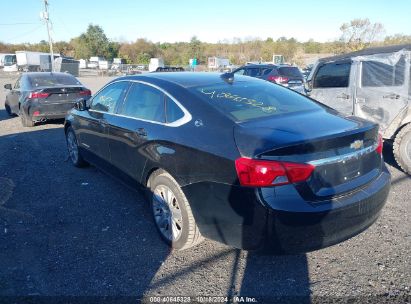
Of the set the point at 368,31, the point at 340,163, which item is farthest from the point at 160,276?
the point at 368,31

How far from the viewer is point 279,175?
239 centimetres

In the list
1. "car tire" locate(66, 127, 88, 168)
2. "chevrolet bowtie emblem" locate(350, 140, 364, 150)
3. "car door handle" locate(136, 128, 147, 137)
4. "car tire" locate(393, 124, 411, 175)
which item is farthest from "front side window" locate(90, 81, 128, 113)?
"car tire" locate(393, 124, 411, 175)

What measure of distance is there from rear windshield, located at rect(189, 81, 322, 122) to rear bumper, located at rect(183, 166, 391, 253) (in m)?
0.72

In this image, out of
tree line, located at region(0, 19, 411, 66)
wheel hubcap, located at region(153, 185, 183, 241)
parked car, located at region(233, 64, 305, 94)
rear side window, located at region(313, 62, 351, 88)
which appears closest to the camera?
wheel hubcap, located at region(153, 185, 183, 241)

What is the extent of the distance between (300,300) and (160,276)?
1153 mm

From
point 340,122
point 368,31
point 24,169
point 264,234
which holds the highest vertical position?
point 368,31

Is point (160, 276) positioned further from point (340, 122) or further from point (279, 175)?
point (340, 122)

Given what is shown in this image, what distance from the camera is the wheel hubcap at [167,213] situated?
319 centimetres

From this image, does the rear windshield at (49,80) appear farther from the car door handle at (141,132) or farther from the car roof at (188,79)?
the car door handle at (141,132)

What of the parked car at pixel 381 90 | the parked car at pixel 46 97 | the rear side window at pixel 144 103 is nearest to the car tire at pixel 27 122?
the parked car at pixel 46 97

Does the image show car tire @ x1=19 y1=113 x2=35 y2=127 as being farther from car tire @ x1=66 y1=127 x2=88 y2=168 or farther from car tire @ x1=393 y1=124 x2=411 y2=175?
car tire @ x1=393 y1=124 x2=411 y2=175

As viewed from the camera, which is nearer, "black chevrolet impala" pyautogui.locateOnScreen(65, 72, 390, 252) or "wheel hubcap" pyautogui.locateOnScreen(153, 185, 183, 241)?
"black chevrolet impala" pyautogui.locateOnScreen(65, 72, 390, 252)

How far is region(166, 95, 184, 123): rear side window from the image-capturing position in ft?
10.5

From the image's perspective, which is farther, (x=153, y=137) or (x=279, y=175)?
(x=153, y=137)
